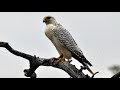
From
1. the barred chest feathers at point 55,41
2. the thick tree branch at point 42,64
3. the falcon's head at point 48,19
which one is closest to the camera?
the thick tree branch at point 42,64

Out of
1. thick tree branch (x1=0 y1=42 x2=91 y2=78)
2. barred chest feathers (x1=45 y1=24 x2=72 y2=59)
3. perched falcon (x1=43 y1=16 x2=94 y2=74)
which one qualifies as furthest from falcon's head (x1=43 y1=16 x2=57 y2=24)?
thick tree branch (x1=0 y1=42 x2=91 y2=78)

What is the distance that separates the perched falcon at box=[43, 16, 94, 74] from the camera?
6.76 metres

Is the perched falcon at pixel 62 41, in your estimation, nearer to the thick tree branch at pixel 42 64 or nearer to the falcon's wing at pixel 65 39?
the falcon's wing at pixel 65 39

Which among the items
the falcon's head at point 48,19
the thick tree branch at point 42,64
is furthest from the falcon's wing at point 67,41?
the thick tree branch at point 42,64

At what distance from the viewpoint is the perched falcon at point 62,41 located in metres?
6.76

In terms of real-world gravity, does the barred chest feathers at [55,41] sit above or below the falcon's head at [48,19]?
below

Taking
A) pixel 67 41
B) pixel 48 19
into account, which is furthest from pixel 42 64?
pixel 48 19

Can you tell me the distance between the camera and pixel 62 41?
708 cm

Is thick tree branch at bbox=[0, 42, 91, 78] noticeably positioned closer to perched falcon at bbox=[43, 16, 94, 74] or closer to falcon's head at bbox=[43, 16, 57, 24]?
perched falcon at bbox=[43, 16, 94, 74]
